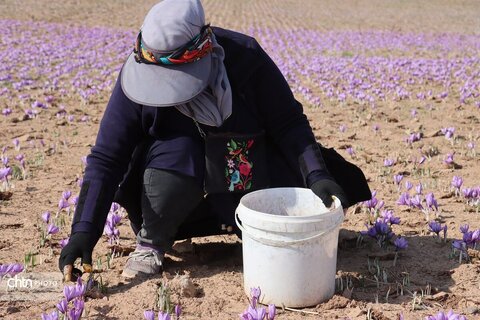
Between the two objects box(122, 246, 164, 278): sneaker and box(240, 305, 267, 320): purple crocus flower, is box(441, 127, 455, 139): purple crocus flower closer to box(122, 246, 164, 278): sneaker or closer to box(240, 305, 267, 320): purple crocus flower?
box(122, 246, 164, 278): sneaker

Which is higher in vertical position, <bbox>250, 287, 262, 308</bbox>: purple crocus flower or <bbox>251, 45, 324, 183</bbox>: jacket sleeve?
<bbox>251, 45, 324, 183</bbox>: jacket sleeve

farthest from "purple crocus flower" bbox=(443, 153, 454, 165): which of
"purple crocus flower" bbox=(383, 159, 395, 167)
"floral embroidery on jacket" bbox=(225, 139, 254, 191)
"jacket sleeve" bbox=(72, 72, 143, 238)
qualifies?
"jacket sleeve" bbox=(72, 72, 143, 238)

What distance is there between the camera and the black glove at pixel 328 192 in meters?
2.76

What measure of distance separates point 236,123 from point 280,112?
0.23 meters

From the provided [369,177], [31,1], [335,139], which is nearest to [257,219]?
[369,177]

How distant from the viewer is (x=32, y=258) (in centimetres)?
320

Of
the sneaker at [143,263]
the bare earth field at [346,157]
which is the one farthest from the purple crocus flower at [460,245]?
the sneaker at [143,263]

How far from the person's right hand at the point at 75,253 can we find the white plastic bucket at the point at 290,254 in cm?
70

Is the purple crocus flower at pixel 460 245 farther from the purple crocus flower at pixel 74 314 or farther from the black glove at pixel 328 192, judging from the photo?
the purple crocus flower at pixel 74 314

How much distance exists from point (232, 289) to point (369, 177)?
7.65 feet

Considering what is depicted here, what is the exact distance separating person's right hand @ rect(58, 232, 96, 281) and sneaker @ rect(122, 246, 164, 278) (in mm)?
393

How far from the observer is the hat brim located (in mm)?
2773

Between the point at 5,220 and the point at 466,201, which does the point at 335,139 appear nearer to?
the point at 466,201

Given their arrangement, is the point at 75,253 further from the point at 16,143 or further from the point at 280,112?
the point at 16,143
